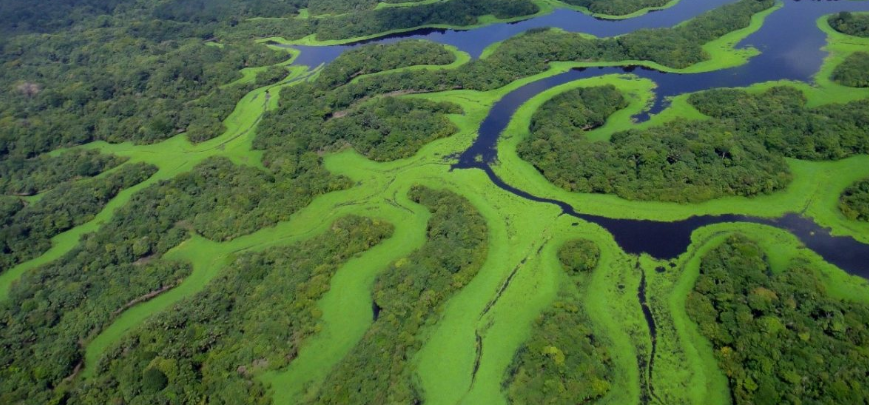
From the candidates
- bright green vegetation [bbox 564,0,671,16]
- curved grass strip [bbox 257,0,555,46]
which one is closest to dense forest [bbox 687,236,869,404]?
bright green vegetation [bbox 564,0,671,16]

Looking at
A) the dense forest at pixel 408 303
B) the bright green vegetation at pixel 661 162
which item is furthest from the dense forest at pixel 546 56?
the dense forest at pixel 408 303

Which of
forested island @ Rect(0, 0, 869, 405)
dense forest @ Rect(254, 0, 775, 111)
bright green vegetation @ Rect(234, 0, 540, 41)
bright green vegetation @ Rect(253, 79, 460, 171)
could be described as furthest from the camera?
bright green vegetation @ Rect(234, 0, 540, 41)

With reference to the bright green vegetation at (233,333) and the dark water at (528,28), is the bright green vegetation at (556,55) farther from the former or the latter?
the bright green vegetation at (233,333)

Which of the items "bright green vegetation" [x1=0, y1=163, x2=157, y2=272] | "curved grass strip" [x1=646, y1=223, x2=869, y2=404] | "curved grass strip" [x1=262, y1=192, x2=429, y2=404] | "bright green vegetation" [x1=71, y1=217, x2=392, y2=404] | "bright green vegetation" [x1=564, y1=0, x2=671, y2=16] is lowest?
"bright green vegetation" [x1=0, y1=163, x2=157, y2=272]

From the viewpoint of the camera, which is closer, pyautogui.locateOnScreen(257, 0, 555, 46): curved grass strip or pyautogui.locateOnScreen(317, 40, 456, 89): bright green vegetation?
pyautogui.locateOnScreen(317, 40, 456, 89): bright green vegetation

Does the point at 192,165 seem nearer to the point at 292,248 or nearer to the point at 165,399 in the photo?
the point at 292,248

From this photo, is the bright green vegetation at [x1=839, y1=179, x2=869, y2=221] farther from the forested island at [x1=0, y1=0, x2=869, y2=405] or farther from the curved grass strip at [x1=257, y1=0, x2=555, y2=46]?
the curved grass strip at [x1=257, y1=0, x2=555, y2=46]

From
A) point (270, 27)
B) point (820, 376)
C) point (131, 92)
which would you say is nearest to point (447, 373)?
point (820, 376)
